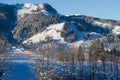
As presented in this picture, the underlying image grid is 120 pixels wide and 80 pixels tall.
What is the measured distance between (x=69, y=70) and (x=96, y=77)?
14.5 meters

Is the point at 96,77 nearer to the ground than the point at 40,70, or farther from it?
nearer to the ground

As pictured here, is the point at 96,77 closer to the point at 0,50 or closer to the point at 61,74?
the point at 61,74

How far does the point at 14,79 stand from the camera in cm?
17762

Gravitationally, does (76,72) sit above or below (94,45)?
below

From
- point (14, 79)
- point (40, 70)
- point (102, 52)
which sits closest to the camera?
point (40, 70)

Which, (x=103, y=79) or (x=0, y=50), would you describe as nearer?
(x=0, y=50)

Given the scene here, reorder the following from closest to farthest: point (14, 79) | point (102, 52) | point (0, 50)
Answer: point (0, 50) → point (14, 79) → point (102, 52)

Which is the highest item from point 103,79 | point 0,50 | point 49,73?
point 0,50

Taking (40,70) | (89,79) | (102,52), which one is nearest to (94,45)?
(102,52)

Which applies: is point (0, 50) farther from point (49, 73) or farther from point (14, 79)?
point (14, 79)

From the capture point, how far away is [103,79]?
196000 mm

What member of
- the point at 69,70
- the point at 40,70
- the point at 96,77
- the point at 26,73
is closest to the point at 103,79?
the point at 96,77

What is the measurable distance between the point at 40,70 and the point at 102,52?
97276 mm

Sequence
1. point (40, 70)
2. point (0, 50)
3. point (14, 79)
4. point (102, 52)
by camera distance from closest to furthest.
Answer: point (0, 50) → point (40, 70) → point (14, 79) → point (102, 52)
